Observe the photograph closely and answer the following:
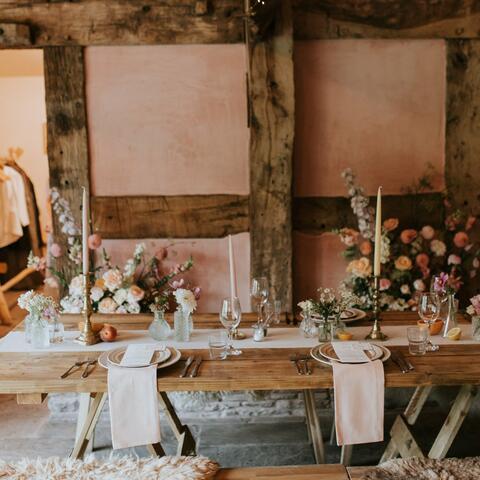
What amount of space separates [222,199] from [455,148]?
1.44 m

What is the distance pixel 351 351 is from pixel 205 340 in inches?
23.3

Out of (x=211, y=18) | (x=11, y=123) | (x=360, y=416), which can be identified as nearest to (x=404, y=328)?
(x=360, y=416)

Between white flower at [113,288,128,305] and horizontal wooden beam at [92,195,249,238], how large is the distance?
41cm

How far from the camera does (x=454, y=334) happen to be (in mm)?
2334

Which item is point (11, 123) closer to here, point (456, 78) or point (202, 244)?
point (202, 244)

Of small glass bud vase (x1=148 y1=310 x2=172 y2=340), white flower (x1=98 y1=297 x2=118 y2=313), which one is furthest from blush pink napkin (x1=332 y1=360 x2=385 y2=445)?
white flower (x1=98 y1=297 x2=118 y2=313)

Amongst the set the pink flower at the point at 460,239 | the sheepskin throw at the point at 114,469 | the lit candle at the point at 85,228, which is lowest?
the sheepskin throw at the point at 114,469

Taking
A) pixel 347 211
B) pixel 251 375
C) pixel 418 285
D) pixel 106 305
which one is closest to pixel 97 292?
pixel 106 305

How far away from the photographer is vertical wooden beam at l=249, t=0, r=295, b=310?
331 cm

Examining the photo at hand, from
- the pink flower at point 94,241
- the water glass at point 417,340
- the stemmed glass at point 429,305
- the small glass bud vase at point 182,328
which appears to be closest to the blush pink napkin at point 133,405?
the small glass bud vase at point 182,328

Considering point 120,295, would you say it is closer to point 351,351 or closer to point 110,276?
point 110,276

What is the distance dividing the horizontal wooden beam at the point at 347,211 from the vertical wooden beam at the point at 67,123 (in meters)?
1.29

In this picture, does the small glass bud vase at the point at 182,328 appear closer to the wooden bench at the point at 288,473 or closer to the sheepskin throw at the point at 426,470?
the wooden bench at the point at 288,473

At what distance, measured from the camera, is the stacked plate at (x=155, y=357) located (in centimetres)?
204
